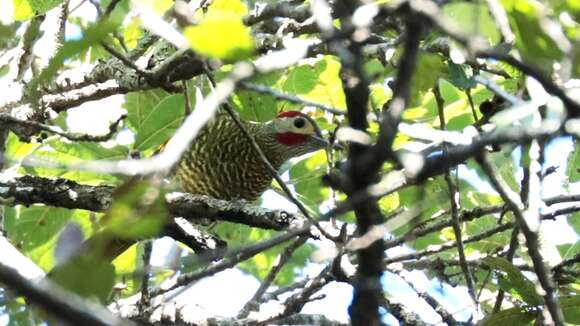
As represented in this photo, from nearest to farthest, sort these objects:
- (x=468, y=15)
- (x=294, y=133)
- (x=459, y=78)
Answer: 1. (x=468, y=15)
2. (x=459, y=78)
3. (x=294, y=133)

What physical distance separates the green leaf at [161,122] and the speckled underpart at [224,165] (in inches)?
28.1

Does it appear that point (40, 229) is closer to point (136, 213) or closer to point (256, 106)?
point (256, 106)

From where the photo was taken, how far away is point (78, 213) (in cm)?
438

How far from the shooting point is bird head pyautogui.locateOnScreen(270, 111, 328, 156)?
197 inches

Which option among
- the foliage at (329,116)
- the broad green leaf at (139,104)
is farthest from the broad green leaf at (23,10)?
the broad green leaf at (139,104)

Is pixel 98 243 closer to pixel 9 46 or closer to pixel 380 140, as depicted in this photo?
pixel 380 140

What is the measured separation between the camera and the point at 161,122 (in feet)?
13.5

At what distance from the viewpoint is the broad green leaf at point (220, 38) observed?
1304 mm

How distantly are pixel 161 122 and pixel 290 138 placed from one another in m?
1.17

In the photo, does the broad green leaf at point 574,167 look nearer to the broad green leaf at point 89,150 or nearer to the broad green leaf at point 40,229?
the broad green leaf at point 89,150

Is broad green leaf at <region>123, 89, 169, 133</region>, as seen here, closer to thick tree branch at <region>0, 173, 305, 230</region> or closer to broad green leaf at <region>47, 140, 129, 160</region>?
broad green leaf at <region>47, 140, 129, 160</region>

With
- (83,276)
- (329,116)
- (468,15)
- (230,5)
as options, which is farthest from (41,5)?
(83,276)

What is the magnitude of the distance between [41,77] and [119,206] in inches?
15.9

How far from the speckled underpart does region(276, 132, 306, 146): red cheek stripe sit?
30 millimetres
